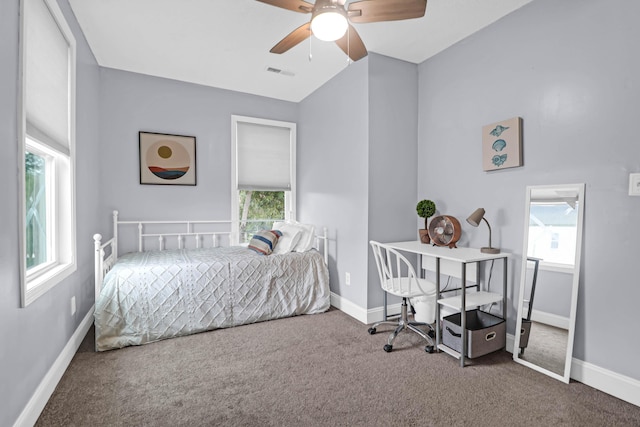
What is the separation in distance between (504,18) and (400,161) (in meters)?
1.32

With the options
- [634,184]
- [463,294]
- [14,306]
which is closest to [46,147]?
[14,306]

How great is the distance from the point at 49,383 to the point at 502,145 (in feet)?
10.7

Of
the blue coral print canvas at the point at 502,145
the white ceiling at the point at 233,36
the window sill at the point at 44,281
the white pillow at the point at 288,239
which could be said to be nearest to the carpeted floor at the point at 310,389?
the window sill at the point at 44,281

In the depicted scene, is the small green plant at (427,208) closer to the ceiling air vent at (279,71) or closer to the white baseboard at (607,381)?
the white baseboard at (607,381)

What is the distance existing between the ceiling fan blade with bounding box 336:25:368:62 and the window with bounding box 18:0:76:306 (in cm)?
163

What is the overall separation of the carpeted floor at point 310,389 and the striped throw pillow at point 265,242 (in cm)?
95

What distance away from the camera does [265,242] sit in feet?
10.7

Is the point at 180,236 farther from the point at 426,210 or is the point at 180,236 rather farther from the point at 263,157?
the point at 426,210

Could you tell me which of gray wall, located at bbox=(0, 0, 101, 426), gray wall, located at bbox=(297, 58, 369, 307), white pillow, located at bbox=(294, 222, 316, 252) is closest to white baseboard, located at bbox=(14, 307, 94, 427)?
gray wall, located at bbox=(0, 0, 101, 426)

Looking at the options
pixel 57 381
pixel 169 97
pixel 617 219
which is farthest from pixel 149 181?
pixel 617 219

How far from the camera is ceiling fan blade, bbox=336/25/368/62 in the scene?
1938mm

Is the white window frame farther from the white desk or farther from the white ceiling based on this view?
the white ceiling

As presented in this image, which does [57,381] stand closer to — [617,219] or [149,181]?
[149,181]

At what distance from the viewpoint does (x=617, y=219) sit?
5.84 feet
